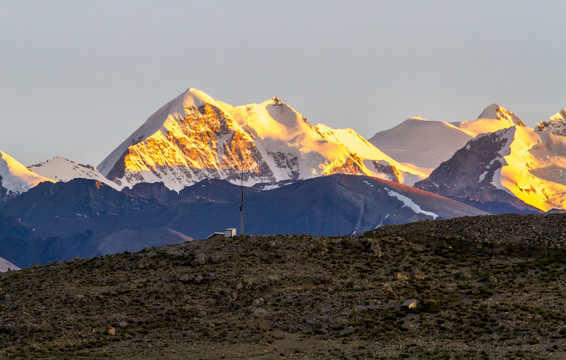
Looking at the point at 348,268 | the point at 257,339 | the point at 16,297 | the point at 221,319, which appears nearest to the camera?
the point at 257,339

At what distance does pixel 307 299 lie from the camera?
74.9 metres

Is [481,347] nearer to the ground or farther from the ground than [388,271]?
nearer to the ground

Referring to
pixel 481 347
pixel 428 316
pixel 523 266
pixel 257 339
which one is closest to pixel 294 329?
pixel 257 339

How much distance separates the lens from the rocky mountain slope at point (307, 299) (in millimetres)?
64188

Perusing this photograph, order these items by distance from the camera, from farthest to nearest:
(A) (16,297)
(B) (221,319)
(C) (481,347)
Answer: (A) (16,297)
(B) (221,319)
(C) (481,347)

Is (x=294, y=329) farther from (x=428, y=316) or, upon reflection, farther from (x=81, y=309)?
(x=81, y=309)

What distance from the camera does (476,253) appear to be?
88.8 meters

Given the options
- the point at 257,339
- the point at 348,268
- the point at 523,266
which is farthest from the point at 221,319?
the point at 523,266

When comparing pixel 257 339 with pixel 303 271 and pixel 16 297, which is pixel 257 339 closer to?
pixel 303 271

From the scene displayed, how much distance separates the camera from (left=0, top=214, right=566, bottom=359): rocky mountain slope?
6419cm

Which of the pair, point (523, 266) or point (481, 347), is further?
point (523, 266)

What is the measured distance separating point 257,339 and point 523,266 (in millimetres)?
27047

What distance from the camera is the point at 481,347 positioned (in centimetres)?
6138

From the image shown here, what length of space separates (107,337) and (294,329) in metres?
13.2
